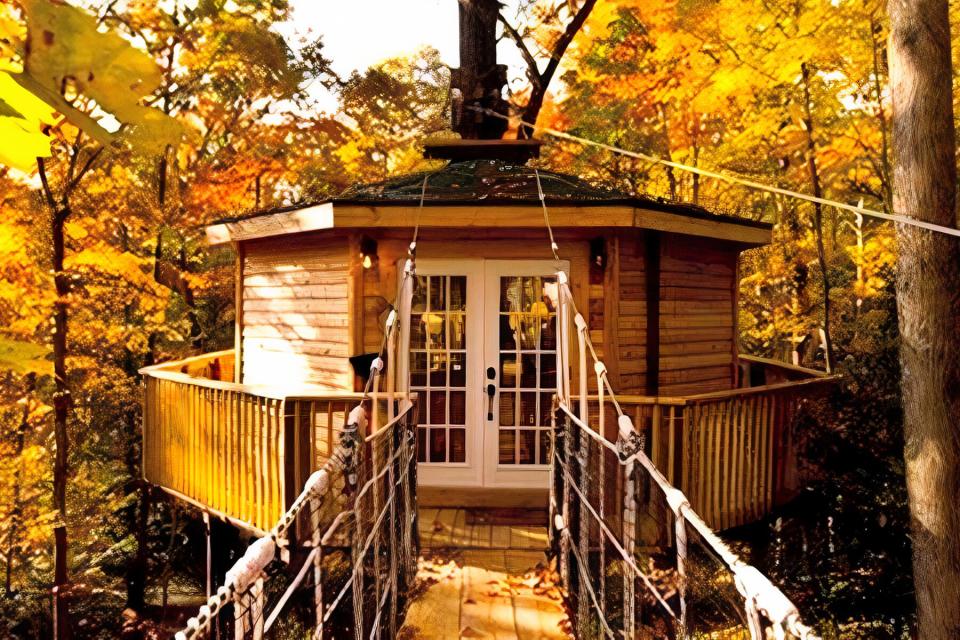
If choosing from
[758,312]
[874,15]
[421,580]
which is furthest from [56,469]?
[758,312]

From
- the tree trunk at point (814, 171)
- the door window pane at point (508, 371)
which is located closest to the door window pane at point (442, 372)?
the door window pane at point (508, 371)

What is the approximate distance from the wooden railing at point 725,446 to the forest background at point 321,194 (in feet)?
5.30

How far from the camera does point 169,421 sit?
711 centimetres

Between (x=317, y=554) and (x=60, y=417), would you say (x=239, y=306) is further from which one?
(x=317, y=554)

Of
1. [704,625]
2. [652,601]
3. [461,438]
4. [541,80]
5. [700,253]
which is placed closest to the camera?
[652,601]

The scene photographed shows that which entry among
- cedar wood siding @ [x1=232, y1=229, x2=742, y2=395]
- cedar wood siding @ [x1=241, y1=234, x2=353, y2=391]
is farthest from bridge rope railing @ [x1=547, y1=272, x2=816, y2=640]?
cedar wood siding @ [x1=241, y1=234, x2=353, y2=391]

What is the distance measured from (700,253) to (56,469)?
1188 centimetres

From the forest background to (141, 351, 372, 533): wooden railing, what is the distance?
18.0 feet

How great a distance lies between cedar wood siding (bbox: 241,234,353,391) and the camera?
23.7 feet

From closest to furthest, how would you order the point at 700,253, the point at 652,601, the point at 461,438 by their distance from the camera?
1. the point at 652,601
2. the point at 461,438
3. the point at 700,253

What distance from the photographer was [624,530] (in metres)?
3.91

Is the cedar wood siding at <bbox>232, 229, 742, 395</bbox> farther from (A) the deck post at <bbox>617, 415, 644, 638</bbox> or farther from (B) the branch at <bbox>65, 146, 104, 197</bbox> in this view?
(B) the branch at <bbox>65, 146, 104, 197</bbox>

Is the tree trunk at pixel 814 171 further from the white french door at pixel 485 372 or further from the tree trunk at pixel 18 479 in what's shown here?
the tree trunk at pixel 18 479

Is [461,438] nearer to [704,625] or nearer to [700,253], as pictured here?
[700,253]
